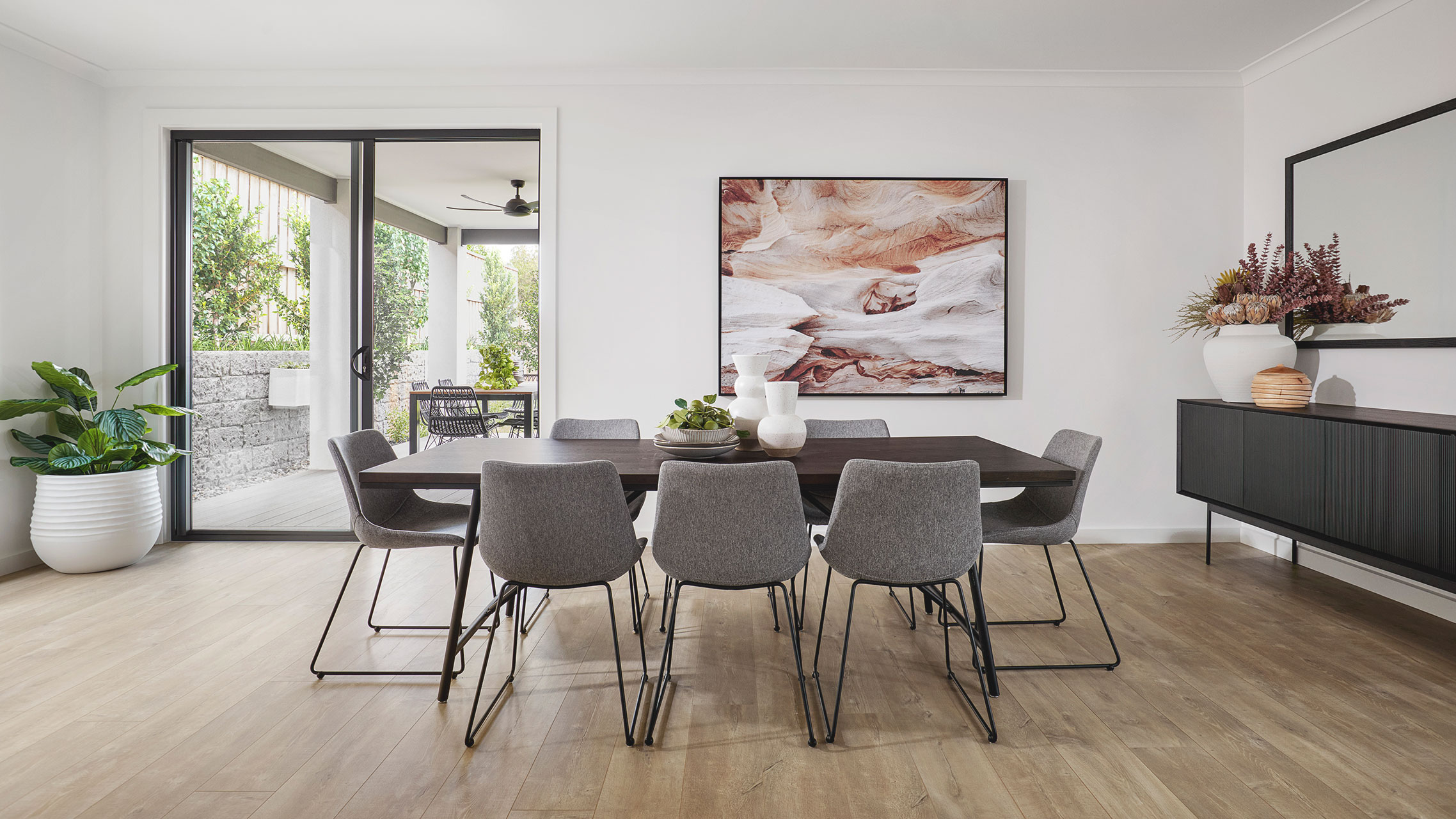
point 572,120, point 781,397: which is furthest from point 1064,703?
point 572,120

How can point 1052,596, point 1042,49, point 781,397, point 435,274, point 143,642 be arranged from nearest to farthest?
point 781,397
point 143,642
point 1052,596
point 1042,49
point 435,274

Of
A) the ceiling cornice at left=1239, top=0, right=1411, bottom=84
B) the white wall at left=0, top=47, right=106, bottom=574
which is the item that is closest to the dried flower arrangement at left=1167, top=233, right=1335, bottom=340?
the ceiling cornice at left=1239, top=0, right=1411, bottom=84

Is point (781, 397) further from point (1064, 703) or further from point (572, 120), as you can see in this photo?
point (572, 120)

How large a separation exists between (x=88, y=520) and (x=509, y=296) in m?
2.51

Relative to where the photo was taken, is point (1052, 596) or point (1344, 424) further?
point (1052, 596)

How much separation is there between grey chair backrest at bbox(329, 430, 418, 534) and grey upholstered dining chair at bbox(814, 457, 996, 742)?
1550 millimetres

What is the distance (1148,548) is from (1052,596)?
1.29 meters

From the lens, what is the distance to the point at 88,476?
12.2 ft

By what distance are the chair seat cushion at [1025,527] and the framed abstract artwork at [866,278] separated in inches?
63.9

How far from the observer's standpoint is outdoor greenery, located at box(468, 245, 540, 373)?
195 inches

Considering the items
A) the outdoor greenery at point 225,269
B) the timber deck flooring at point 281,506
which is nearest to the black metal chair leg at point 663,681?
the timber deck flooring at point 281,506

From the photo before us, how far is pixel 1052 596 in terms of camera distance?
347 centimetres

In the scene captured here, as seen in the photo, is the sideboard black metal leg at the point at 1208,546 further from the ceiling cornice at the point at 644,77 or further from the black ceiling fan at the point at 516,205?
the black ceiling fan at the point at 516,205

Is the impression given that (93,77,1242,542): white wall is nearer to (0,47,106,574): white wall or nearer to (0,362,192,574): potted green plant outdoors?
(0,47,106,574): white wall
